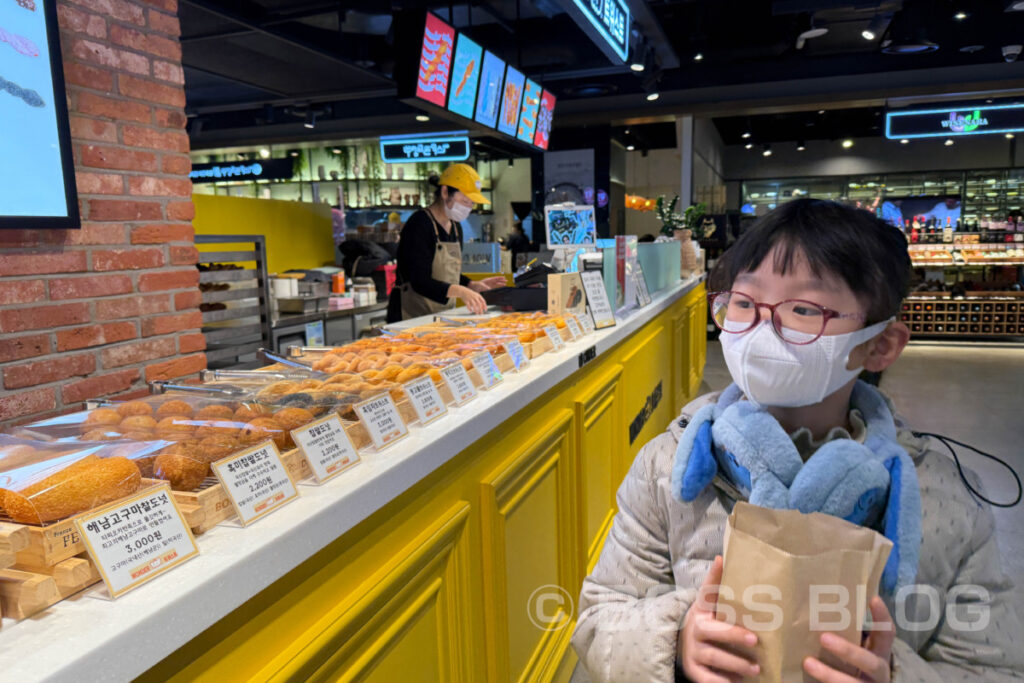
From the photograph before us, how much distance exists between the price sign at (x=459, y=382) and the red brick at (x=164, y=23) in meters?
1.74

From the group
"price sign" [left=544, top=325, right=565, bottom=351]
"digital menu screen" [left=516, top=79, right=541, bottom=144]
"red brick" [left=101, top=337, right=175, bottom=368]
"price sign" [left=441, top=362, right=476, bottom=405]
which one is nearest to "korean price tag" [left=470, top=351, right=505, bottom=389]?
"price sign" [left=441, top=362, right=476, bottom=405]

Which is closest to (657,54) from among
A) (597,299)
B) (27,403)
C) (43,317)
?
(597,299)

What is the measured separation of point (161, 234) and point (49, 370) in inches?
24.4

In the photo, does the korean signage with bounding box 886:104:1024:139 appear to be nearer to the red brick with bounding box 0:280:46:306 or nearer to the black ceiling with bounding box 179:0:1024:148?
the black ceiling with bounding box 179:0:1024:148

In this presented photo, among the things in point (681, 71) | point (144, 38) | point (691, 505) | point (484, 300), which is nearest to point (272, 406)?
point (691, 505)

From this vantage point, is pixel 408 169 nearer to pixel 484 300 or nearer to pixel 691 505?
pixel 484 300

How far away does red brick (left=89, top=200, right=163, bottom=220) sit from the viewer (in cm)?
224

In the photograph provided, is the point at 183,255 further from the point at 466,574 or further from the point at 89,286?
the point at 466,574

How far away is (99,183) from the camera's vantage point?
2248 millimetres

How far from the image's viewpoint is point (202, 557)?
968 millimetres

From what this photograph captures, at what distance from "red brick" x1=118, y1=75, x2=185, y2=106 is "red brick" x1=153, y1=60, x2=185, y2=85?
0.08 ft

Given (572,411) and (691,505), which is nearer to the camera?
(691,505)

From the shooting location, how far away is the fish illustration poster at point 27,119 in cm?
185

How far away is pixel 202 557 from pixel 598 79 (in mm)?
9541
